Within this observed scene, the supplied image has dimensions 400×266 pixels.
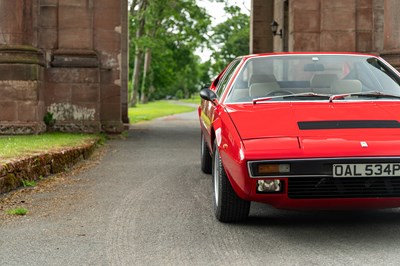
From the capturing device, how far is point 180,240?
5.04m

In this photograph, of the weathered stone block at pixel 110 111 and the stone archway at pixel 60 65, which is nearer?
the stone archway at pixel 60 65

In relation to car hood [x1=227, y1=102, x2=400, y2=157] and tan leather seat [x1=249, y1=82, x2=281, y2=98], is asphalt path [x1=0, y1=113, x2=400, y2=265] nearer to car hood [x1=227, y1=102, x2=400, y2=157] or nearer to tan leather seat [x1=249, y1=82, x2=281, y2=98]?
car hood [x1=227, y1=102, x2=400, y2=157]

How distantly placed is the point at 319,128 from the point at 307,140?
26 centimetres

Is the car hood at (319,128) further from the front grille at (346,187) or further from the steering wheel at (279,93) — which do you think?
the steering wheel at (279,93)

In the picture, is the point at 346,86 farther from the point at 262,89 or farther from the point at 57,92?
the point at 57,92

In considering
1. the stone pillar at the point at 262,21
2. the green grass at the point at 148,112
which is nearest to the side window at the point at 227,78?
the stone pillar at the point at 262,21

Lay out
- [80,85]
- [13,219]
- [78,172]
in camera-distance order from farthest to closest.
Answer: [80,85] → [78,172] → [13,219]

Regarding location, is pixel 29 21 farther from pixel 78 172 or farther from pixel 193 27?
pixel 193 27

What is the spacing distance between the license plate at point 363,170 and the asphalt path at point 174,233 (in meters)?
0.49

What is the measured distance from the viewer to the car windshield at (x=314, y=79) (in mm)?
6207

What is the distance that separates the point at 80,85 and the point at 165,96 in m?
120

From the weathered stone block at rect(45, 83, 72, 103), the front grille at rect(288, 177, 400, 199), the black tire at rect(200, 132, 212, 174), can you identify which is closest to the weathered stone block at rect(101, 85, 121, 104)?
the weathered stone block at rect(45, 83, 72, 103)

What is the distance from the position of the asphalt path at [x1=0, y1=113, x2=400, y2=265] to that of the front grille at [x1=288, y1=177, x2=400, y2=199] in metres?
0.34

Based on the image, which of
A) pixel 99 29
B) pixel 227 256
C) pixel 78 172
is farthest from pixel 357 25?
pixel 227 256
